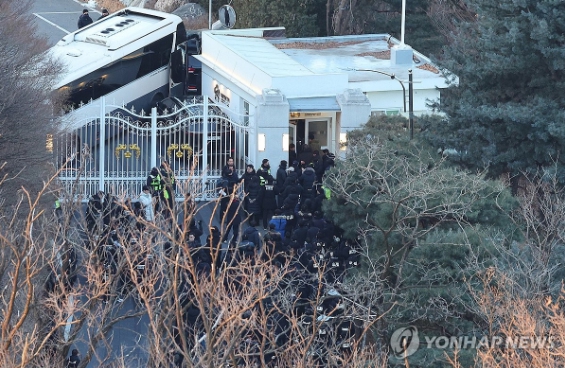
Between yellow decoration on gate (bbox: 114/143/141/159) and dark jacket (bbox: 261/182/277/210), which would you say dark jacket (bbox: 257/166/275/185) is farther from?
yellow decoration on gate (bbox: 114/143/141/159)

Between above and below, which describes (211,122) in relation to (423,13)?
below

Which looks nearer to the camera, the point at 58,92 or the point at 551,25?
the point at 551,25

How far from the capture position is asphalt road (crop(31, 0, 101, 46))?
42375mm

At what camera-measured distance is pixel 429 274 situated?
55.8 ft

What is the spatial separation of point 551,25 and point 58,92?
11.4 m

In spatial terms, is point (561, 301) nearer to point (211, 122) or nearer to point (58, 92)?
point (211, 122)

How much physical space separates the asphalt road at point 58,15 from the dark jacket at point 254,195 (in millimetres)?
19826

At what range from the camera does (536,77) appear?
2372cm

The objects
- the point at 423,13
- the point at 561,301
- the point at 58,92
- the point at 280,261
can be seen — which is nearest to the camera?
the point at 561,301

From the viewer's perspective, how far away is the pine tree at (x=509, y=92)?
75.5 ft

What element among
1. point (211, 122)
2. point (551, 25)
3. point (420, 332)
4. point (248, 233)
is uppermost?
point (551, 25)

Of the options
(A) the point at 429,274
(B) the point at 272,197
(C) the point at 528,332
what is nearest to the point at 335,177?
(B) the point at 272,197

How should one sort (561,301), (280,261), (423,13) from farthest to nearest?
(423,13)
(280,261)
(561,301)

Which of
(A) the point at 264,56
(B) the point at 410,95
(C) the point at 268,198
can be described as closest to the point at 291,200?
(C) the point at 268,198
